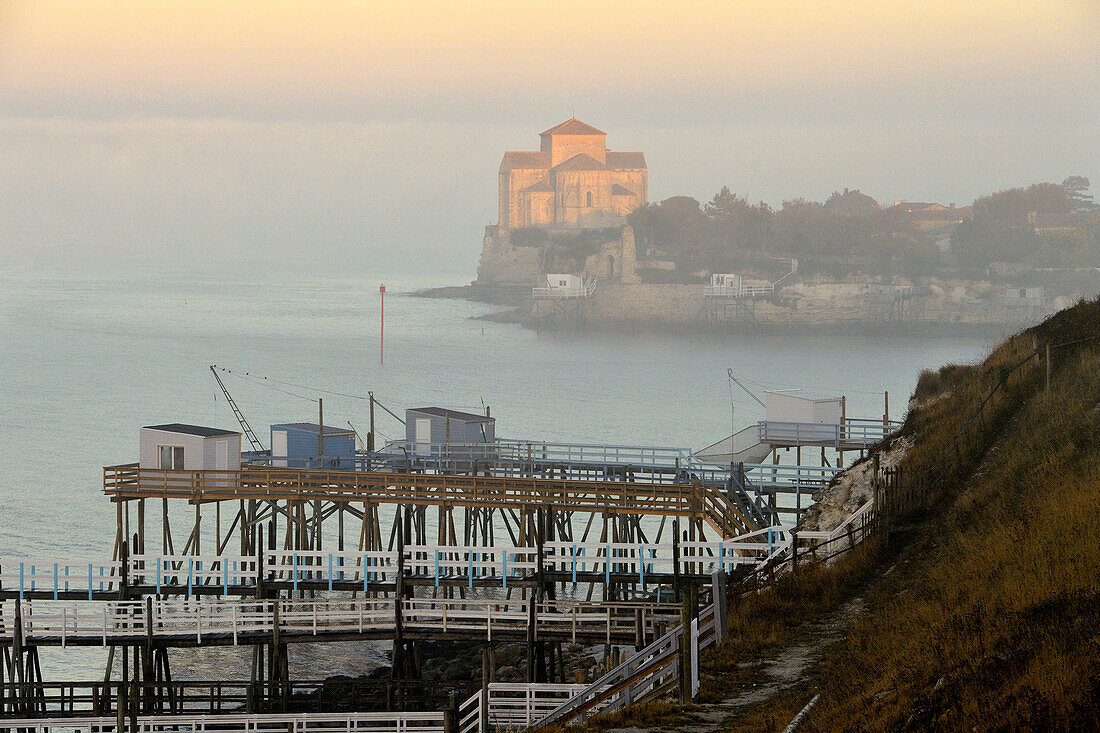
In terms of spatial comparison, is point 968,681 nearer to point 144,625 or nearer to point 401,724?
point 401,724

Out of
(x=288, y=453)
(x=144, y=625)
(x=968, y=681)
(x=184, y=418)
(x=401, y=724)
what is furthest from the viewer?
(x=184, y=418)

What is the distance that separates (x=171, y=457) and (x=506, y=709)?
18899 millimetres

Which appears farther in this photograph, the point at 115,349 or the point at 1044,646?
the point at 115,349

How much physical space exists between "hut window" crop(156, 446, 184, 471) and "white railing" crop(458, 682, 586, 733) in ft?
58.5

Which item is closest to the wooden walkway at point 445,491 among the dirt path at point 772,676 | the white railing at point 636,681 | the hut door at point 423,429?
the hut door at point 423,429

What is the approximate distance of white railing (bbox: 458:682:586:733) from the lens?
1839cm

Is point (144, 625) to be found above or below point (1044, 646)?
below

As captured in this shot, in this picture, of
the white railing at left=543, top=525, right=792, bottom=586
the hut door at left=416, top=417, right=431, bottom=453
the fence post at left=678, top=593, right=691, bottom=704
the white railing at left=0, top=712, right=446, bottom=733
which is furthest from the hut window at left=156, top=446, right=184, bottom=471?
the fence post at left=678, top=593, right=691, bottom=704

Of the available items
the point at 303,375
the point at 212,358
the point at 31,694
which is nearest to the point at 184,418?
the point at 303,375

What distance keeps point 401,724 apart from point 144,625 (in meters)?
5.47

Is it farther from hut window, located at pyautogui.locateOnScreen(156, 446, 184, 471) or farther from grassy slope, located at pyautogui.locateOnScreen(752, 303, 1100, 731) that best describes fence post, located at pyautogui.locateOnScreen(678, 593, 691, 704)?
hut window, located at pyautogui.locateOnScreen(156, 446, 184, 471)

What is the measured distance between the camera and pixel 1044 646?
12305 mm

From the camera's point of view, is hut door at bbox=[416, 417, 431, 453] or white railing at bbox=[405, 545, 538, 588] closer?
white railing at bbox=[405, 545, 538, 588]

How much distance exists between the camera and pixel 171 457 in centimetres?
3634
